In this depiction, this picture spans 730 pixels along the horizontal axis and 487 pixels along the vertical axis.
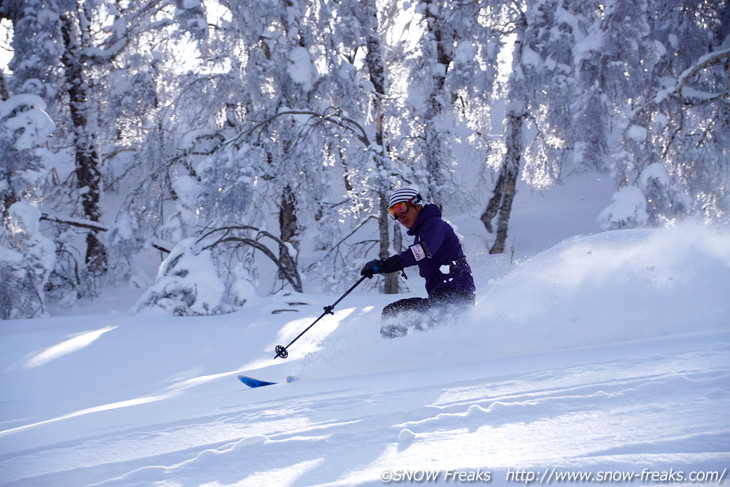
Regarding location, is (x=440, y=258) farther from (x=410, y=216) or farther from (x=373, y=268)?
(x=373, y=268)

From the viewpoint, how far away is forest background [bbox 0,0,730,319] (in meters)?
11.6

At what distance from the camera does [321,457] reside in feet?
8.02

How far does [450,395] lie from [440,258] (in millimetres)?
2509

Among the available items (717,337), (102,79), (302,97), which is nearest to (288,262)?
(302,97)

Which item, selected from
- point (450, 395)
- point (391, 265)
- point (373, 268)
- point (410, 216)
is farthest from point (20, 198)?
point (450, 395)

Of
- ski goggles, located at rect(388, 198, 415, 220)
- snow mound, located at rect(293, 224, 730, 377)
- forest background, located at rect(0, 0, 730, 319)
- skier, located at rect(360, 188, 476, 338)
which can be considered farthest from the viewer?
forest background, located at rect(0, 0, 730, 319)

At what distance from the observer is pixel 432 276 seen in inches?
220

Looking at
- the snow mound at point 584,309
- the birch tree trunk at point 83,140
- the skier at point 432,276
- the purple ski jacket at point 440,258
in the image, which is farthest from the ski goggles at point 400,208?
the birch tree trunk at point 83,140

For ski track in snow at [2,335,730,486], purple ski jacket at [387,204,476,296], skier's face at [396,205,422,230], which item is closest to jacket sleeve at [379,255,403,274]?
purple ski jacket at [387,204,476,296]

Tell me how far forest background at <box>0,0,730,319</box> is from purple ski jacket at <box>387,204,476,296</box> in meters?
5.27

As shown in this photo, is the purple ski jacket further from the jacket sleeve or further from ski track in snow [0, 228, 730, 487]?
ski track in snow [0, 228, 730, 487]

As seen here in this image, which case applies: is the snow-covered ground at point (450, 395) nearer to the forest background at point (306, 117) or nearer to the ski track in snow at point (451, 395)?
the ski track in snow at point (451, 395)

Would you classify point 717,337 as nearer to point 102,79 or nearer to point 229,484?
point 229,484

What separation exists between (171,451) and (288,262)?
1017cm
